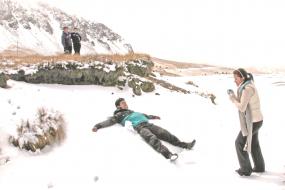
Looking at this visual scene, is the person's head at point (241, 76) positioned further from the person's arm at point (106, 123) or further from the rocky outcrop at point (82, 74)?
the rocky outcrop at point (82, 74)

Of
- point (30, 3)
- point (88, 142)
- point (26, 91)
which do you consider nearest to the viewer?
point (88, 142)

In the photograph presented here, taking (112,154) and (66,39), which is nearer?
(112,154)

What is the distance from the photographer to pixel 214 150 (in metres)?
12.7

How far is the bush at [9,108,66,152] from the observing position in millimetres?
11086

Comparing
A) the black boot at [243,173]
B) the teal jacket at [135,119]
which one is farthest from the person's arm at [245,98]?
the teal jacket at [135,119]

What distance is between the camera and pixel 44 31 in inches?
5172

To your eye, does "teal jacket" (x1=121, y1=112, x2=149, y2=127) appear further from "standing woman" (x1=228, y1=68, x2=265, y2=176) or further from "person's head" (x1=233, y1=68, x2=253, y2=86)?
"person's head" (x1=233, y1=68, x2=253, y2=86)

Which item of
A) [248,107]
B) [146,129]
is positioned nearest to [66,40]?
[146,129]

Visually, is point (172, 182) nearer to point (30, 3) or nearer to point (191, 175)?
point (191, 175)

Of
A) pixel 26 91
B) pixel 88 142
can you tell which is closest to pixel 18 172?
pixel 88 142

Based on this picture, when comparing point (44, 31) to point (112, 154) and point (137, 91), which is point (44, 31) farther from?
point (112, 154)

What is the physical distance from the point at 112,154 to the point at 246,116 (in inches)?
124

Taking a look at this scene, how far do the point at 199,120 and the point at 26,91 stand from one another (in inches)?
218

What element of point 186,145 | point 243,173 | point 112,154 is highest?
point 243,173
